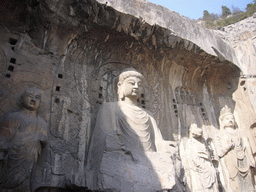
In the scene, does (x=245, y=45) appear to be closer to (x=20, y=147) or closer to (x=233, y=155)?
(x=233, y=155)

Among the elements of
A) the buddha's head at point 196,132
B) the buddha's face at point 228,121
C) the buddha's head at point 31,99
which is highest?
the buddha's head at point 31,99

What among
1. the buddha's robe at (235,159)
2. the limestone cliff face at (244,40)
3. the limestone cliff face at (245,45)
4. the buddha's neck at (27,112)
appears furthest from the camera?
the limestone cliff face at (244,40)

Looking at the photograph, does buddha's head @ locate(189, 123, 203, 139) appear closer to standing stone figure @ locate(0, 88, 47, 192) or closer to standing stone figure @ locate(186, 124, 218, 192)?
standing stone figure @ locate(186, 124, 218, 192)

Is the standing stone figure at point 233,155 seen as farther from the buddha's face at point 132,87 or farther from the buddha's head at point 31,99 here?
the buddha's head at point 31,99

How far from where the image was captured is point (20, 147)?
3889 millimetres

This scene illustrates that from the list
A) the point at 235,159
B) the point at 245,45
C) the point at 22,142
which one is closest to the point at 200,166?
the point at 235,159

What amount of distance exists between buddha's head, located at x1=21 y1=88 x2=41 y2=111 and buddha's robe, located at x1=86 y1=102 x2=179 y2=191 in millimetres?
1100

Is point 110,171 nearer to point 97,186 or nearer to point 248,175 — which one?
point 97,186

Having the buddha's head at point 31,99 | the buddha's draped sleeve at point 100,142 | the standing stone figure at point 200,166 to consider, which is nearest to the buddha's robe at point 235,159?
the standing stone figure at point 200,166

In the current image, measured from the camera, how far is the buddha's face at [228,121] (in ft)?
21.1

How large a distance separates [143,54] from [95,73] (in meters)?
1.33

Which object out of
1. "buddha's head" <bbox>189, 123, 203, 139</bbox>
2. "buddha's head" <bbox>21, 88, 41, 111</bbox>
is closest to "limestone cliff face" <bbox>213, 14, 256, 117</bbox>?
"buddha's head" <bbox>189, 123, 203, 139</bbox>

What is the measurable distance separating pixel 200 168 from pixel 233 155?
110cm

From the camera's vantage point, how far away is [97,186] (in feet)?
11.6
